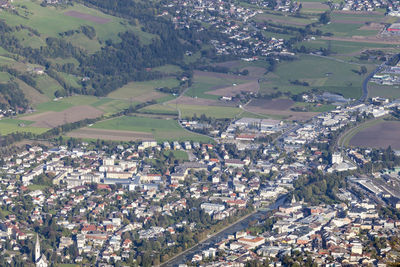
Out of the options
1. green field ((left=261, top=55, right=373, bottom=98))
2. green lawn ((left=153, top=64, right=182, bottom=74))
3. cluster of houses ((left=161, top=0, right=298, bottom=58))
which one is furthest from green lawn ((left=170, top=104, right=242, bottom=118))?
cluster of houses ((left=161, top=0, right=298, bottom=58))

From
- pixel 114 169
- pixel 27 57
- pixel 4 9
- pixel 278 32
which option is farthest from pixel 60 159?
pixel 278 32

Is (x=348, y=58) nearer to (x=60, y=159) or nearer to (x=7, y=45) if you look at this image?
(x=7, y=45)

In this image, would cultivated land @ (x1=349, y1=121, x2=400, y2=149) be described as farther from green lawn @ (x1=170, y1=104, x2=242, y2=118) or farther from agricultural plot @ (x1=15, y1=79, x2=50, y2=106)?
agricultural plot @ (x1=15, y1=79, x2=50, y2=106)

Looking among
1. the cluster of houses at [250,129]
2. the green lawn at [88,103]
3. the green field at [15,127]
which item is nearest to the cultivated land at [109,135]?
the green field at [15,127]

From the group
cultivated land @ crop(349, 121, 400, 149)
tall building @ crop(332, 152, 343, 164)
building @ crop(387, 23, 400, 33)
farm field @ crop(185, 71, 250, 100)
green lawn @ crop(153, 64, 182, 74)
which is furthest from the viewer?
building @ crop(387, 23, 400, 33)

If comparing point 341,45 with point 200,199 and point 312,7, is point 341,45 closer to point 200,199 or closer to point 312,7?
point 312,7

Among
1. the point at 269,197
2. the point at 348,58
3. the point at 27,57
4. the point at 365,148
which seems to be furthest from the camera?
the point at 348,58
